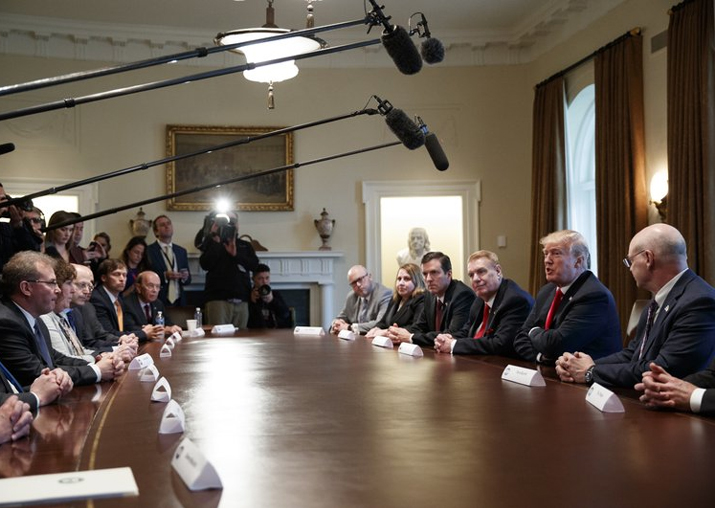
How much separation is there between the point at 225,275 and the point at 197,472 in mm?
6992

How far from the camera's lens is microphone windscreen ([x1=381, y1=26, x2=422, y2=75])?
8.19 ft

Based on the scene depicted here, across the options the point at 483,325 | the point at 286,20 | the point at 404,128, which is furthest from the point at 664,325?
the point at 286,20

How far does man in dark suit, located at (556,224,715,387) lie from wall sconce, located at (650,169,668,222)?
386cm

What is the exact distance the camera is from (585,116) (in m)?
8.93

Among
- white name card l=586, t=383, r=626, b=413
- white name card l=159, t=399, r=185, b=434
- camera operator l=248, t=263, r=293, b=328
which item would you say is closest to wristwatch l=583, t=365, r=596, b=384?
white name card l=586, t=383, r=626, b=413

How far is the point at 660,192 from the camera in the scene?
6996 millimetres

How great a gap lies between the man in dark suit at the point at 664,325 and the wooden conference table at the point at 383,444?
20 cm

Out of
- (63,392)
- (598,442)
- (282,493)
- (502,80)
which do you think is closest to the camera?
(282,493)

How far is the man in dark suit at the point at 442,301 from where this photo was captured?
5.13m

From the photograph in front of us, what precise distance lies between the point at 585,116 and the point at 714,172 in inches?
113

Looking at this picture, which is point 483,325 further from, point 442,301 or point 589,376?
point 589,376

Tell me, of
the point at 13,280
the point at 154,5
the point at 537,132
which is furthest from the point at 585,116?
the point at 13,280

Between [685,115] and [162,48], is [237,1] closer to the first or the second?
[162,48]

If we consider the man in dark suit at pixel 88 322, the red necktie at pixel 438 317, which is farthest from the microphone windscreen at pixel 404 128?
the red necktie at pixel 438 317
